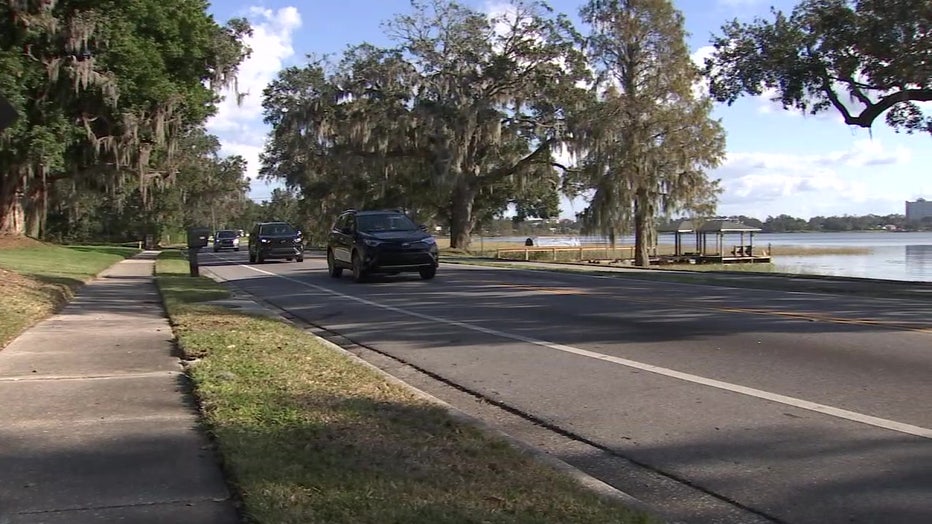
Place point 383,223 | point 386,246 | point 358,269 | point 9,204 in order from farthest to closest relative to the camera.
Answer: point 9,204 < point 383,223 < point 358,269 < point 386,246

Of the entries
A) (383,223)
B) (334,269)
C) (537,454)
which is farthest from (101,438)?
(334,269)

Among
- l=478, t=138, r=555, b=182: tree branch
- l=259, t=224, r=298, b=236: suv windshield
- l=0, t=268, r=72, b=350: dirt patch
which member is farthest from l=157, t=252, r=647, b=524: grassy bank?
l=478, t=138, r=555, b=182: tree branch

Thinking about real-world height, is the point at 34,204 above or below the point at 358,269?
above

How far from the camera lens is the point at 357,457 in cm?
489

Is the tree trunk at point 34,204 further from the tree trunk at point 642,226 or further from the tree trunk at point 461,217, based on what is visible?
the tree trunk at point 642,226

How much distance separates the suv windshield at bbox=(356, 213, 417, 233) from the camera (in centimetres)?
1969

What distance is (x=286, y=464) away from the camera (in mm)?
4707

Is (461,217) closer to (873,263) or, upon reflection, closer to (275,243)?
(275,243)

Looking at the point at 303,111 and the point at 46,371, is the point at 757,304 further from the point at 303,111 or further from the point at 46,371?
the point at 303,111

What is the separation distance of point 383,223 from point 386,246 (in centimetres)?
143

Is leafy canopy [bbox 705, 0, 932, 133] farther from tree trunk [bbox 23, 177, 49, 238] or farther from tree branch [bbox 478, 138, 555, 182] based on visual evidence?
tree trunk [bbox 23, 177, 49, 238]

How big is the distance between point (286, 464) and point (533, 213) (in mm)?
60568

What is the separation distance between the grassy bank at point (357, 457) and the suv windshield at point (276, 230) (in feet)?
79.1

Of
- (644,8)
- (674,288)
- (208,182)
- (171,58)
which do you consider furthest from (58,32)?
(208,182)
